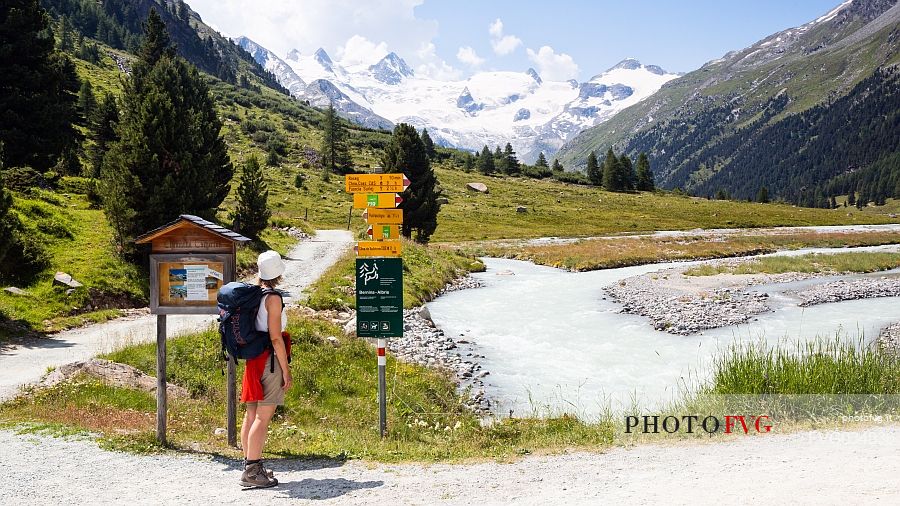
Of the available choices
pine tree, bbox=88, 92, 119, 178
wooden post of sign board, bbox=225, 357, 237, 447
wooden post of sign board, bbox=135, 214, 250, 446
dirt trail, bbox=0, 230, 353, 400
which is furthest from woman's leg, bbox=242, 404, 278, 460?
pine tree, bbox=88, 92, 119, 178

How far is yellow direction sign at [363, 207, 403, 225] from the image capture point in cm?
1079

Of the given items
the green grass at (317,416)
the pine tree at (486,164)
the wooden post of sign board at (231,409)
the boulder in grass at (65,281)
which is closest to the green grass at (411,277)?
the green grass at (317,416)

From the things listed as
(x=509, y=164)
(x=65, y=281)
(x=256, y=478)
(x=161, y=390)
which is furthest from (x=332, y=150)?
(x=256, y=478)

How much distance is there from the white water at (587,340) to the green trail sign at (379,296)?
480 cm

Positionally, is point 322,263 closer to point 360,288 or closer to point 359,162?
point 360,288

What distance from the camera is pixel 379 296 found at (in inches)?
425

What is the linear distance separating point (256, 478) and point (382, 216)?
5165 mm

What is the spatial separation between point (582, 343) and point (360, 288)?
1491cm

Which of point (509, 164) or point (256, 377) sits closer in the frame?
point (256, 377)

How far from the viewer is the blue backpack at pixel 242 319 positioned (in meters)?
7.59

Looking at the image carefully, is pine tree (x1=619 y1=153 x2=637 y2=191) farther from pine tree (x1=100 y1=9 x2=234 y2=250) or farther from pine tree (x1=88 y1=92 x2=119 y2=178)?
pine tree (x1=100 y1=9 x2=234 y2=250)

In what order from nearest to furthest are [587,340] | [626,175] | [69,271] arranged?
[69,271] < [587,340] < [626,175]

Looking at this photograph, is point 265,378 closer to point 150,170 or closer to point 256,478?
point 256,478

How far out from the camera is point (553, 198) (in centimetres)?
11800
